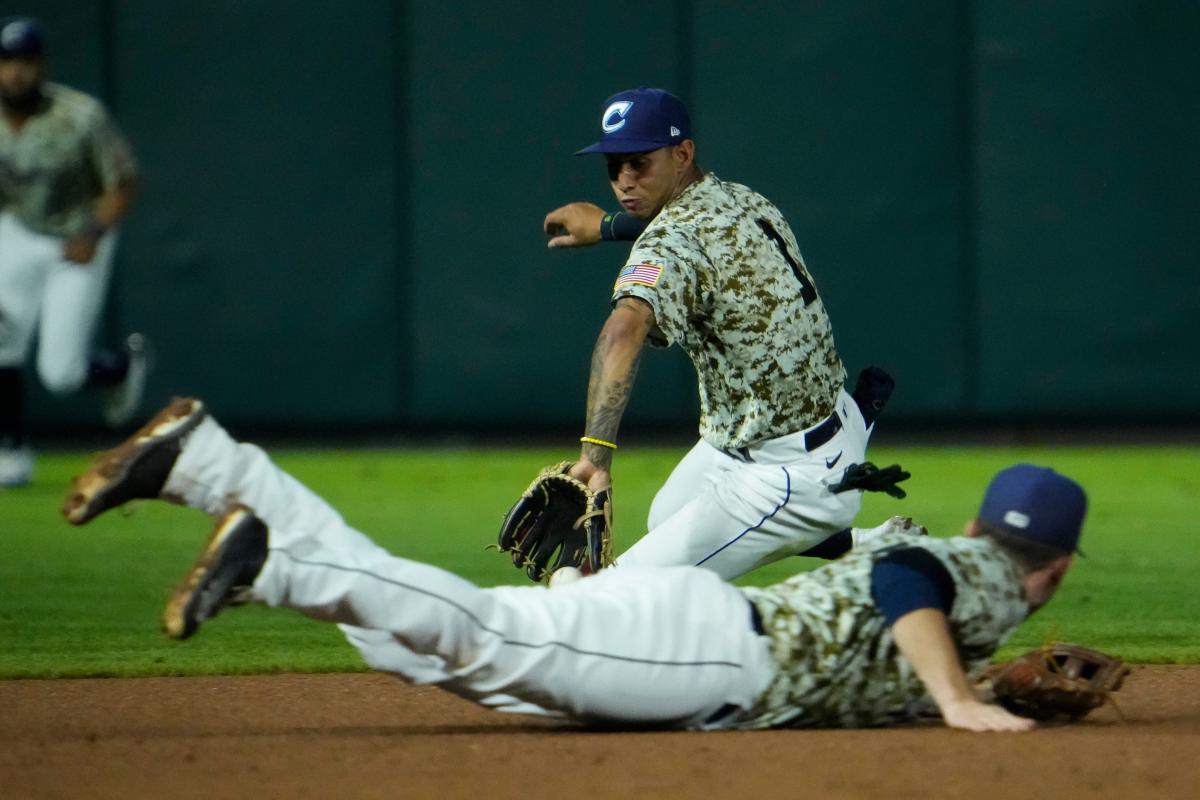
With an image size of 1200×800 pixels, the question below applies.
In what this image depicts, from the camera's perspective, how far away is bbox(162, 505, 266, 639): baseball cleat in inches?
154

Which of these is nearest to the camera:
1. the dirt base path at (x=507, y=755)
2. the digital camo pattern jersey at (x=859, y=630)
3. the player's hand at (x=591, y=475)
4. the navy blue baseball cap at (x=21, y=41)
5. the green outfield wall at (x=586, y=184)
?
the dirt base path at (x=507, y=755)

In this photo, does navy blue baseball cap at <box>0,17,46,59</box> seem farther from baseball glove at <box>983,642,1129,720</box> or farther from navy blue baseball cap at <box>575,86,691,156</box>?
baseball glove at <box>983,642,1129,720</box>

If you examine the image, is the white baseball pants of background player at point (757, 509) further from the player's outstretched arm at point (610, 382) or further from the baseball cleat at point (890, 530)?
the player's outstretched arm at point (610, 382)

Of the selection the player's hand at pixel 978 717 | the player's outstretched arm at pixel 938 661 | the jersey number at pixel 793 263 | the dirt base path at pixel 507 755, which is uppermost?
the jersey number at pixel 793 263

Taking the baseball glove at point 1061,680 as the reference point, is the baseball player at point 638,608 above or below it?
above

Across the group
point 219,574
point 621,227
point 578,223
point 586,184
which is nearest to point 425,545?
point 578,223

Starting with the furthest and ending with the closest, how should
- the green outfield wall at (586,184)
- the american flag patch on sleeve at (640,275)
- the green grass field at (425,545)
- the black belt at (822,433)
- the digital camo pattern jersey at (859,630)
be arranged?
the green outfield wall at (586,184) < the green grass field at (425,545) < the black belt at (822,433) < the american flag patch on sleeve at (640,275) < the digital camo pattern jersey at (859,630)

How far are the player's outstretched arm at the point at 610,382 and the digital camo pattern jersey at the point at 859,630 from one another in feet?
2.53

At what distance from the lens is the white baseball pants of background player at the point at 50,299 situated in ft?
33.3

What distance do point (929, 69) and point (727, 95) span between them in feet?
4.25

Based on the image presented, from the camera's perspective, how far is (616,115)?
17.8 ft

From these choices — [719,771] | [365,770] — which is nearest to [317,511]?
[365,770]

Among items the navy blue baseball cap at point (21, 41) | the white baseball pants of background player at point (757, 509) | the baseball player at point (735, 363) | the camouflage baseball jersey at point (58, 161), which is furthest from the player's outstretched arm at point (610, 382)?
the camouflage baseball jersey at point (58, 161)

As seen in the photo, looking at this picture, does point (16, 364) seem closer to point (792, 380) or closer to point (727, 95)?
point (727, 95)
